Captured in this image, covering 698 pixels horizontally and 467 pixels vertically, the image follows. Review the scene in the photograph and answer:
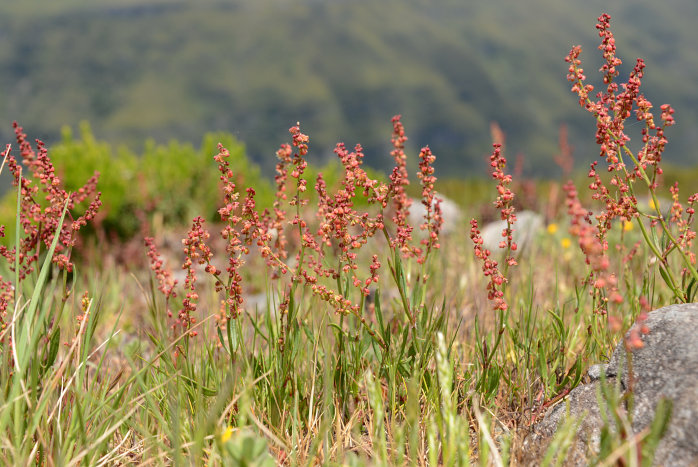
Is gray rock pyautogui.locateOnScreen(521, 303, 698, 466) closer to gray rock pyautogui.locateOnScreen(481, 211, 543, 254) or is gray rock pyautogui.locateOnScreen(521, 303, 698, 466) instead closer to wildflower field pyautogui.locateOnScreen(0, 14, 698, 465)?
wildflower field pyautogui.locateOnScreen(0, 14, 698, 465)

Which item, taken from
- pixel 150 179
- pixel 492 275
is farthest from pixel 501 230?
pixel 150 179

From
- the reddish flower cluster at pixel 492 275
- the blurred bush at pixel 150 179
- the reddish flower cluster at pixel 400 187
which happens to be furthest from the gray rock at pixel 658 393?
the blurred bush at pixel 150 179

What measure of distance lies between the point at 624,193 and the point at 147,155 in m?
10.2

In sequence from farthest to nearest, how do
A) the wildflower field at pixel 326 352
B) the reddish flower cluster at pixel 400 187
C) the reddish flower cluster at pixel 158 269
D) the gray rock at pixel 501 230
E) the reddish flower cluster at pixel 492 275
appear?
the gray rock at pixel 501 230 < the reddish flower cluster at pixel 158 269 < the reddish flower cluster at pixel 400 187 < the reddish flower cluster at pixel 492 275 < the wildflower field at pixel 326 352

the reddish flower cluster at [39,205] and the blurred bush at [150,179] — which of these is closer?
the reddish flower cluster at [39,205]

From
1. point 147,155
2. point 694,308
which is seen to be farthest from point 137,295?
point 147,155

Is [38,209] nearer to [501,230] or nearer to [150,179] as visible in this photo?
[501,230]

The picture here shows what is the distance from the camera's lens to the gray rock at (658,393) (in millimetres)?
1706

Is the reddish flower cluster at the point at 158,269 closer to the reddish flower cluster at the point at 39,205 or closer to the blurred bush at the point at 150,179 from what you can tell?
the reddish flower cluster at the point at 39,205

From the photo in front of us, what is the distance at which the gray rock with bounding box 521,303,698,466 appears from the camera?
5.60 feet

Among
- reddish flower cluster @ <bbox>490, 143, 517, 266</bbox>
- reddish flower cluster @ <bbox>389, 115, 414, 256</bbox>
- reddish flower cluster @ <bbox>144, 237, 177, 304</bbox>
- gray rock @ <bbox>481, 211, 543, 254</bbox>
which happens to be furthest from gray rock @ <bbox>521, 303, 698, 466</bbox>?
gray rock @ <bbox>481, 211, 543, 254</bbox>

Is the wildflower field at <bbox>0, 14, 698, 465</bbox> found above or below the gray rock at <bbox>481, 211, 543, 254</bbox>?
below

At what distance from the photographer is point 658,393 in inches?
73.0

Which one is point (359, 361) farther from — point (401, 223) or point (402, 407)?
point (401, 223)
